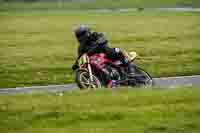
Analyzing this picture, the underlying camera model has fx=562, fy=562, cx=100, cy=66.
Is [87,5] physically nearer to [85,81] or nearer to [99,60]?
[99,60]

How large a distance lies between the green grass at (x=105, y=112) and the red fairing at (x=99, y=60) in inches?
76.3

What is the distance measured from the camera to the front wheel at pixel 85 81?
12.5 m

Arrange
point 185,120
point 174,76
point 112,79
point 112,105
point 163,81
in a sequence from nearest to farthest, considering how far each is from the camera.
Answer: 1. point 185,120
2. point 112,105
3. point 112,79
4. point 163,81
5. point 174,76

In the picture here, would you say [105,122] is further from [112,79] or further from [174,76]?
[174,76]

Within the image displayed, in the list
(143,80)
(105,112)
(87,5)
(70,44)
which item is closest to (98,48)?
(143,80)

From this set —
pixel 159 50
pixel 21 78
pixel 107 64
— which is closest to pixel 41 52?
pixel 159 50

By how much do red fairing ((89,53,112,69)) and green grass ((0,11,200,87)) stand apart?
3.74 m

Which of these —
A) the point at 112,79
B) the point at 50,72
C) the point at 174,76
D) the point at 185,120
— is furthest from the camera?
the point at 50,72

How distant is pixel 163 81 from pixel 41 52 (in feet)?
32.3

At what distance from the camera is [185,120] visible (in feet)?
26.8

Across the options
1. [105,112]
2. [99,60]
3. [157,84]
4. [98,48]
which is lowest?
[157,84]

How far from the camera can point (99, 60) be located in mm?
12797

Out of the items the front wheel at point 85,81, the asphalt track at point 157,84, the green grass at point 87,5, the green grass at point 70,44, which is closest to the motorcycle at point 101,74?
the front wheel at point 85,81

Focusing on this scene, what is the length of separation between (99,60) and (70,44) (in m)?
14.6
